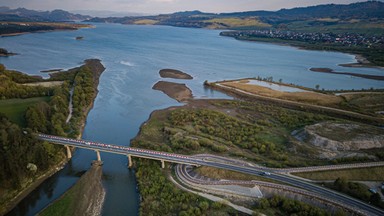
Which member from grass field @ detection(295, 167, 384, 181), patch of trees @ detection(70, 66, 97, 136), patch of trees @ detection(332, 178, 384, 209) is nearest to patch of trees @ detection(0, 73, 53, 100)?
patch of trees @ detection(70, 66, 97, 136)

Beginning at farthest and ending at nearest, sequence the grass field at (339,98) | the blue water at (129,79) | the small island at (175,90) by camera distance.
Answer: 1. the small island at (175,90)
2. the grass field at (339,98)
3. the blue water at (129,79)

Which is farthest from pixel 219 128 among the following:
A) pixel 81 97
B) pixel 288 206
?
pixel 81 97

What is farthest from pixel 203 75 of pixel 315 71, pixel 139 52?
pixel 139 52

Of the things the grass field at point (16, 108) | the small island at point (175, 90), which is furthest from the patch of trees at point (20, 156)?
the small island at point (175, 90)

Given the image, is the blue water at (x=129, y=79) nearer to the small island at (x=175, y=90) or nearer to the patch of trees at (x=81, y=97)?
the patch of trees at (x=81, y=97)

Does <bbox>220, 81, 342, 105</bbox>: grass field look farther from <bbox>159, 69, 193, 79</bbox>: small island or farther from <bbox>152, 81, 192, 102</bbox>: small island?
<bbox>159, 69, 193, 79</bbox>: small island
